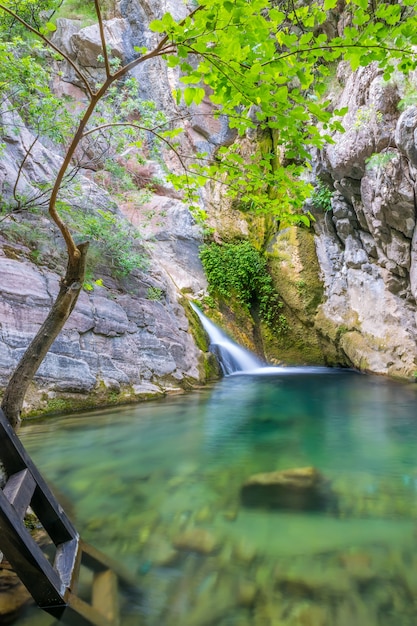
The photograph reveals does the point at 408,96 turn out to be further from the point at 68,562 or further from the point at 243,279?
the point at 68,562

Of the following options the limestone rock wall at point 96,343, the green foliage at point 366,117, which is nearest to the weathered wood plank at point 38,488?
the limestone rock wall at point 96,343

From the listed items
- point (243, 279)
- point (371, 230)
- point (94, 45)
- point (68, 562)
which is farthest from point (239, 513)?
point (94, 45)

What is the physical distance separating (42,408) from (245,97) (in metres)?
5.91

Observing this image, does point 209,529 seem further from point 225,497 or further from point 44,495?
point 44,495

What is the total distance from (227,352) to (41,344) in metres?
8.69

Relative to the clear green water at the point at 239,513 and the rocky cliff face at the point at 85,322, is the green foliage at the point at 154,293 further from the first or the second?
the clear green water at the point at 239,513

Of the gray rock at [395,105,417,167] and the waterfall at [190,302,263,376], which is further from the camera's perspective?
the waterfall at [190,302,263,376]

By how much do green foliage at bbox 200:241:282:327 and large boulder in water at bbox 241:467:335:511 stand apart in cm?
1002

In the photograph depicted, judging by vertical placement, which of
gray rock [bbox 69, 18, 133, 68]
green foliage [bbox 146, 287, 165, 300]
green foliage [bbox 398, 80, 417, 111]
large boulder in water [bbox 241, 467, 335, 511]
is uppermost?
gray rock [bbox 69, 18, 133, 68]

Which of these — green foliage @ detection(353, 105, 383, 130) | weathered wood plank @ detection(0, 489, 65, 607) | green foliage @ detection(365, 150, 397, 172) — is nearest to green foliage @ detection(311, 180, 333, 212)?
green foliage @ detection(353, 105, 383, 130)

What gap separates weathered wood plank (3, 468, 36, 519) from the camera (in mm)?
2016

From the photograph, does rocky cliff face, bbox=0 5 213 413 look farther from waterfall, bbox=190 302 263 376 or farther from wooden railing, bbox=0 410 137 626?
wooden railing, bbox=0 410 137 626

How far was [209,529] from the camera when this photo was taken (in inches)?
119

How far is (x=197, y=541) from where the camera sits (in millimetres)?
2867
